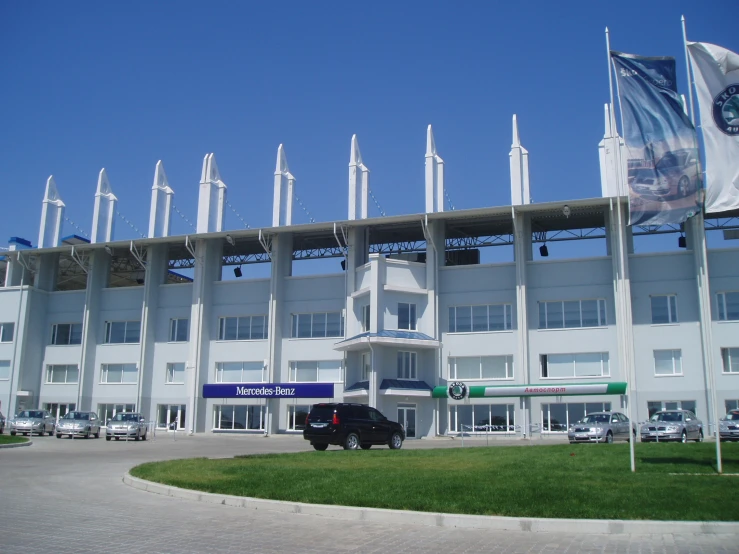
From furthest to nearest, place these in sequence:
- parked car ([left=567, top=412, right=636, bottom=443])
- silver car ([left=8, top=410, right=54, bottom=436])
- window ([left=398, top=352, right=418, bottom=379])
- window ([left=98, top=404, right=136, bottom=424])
→ window ([left=98, top=404, right=136, bottom=424])
window ([left=398, top=352, right=418, bottom=379])
silver car ([left=8, top=410, right=54, bottom=436])
parked car ([left=567, top=412, right=636, bottom=443])

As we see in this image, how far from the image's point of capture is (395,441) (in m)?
29.2

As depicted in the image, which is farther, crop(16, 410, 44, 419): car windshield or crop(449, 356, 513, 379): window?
crop(449, 356, 513, 379): window

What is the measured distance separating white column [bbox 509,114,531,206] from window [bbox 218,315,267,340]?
1954 centimetres

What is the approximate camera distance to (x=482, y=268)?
47688 mm

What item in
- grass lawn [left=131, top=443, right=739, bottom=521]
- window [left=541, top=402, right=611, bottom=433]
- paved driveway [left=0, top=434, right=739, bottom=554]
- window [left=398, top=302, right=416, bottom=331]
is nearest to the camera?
paved driveway [left=0, top=434, right=739, bottom=554]

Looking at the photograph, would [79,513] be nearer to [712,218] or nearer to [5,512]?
[5,512]

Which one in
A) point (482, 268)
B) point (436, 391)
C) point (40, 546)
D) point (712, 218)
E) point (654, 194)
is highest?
point (712, 218)

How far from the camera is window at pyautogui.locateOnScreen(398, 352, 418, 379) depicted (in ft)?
155

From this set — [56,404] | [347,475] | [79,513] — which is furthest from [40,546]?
[56,404]

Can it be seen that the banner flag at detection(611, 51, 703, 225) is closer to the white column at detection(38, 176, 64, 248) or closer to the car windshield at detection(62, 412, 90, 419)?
the car windshield at detection(62, 412, 90, 419)

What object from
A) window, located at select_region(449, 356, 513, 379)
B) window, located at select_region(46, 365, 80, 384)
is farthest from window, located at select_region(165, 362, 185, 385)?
window, located at select_region(449, 356, 513, 379)

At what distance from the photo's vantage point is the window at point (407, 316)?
47594mm

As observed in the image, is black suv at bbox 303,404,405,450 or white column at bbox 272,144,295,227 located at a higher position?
white column at bbox 272,144,295,227

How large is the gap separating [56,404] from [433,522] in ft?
178
